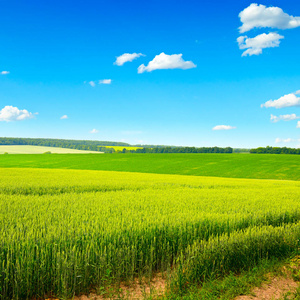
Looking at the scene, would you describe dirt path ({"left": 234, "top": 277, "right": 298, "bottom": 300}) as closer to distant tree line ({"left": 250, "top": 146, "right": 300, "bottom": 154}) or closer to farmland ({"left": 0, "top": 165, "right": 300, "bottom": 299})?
farmland ({"left": 0, "top": 165, "right": 300, "bottom": 299})

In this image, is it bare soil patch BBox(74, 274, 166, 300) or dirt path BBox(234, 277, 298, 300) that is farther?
dirt path BBox(234, 277, 298, 300)

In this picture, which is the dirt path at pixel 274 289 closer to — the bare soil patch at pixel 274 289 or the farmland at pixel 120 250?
the bare soil patch at pixel 274 289

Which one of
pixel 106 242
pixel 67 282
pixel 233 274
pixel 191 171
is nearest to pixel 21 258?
pixel 67 282

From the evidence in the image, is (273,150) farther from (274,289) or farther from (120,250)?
(120,250)

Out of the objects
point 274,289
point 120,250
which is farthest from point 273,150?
point 120,250

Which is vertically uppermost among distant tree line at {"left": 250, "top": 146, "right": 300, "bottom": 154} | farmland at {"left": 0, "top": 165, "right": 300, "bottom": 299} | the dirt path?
distant tree line at {"left": 250, "top": 146, "right": 300, "bottom": 154}

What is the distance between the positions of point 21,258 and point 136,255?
2.29 meters

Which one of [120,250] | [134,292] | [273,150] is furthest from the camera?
[273,150]

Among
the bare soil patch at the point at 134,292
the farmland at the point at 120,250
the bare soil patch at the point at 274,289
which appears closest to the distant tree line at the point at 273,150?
the farmland at the point at 120,250

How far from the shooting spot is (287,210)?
10227 mm

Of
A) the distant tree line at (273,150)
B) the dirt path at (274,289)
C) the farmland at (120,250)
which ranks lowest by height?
the dirt path at (274,289)

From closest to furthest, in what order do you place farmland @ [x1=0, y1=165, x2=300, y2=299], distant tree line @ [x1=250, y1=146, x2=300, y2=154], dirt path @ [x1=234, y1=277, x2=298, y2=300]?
farmland @ [x1=0, y1=165, x2=300, y2=299]
dirt path @ [x1=234, y1=277, x2=298, y2=300]
distant tree line @ [x1=250, y1=146, x2=300, y2=154]

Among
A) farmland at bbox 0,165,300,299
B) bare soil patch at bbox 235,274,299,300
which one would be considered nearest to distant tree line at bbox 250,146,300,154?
farmland at bbox 0,165,300,299

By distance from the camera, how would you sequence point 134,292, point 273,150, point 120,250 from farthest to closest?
point 273,150 → point 120,250 → point 134,292
